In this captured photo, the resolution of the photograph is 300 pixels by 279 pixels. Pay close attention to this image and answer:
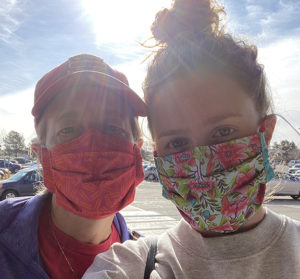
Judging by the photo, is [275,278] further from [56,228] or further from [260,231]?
[56,228]

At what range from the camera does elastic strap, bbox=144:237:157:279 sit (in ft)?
3.81

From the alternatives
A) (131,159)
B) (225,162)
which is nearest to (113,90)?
(131,159)

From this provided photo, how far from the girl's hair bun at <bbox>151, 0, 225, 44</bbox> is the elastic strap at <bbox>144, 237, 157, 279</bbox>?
1.03 meters

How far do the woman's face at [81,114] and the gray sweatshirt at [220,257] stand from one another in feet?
2.41

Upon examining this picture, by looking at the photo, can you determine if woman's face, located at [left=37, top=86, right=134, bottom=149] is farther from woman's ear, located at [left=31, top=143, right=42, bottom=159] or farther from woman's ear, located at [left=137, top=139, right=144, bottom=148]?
woman's ear, located at [left=137, top=139, right=144, bottom=148]

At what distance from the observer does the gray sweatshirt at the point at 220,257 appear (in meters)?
1.15

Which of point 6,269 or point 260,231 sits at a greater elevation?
point 260,231

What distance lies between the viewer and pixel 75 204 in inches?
63.6

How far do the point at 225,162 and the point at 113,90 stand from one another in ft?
2.71

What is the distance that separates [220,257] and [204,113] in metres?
0.64

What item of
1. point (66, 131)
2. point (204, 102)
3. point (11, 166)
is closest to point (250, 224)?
point (204, 102)

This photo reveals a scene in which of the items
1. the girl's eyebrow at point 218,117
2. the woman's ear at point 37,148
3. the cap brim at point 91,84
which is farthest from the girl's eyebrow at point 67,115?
the girl's eyebrow at point 218,117

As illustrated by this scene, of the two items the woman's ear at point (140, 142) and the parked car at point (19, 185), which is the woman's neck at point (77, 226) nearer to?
the woman's ear at point (140, 142)

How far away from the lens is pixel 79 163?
1617 millimetres
